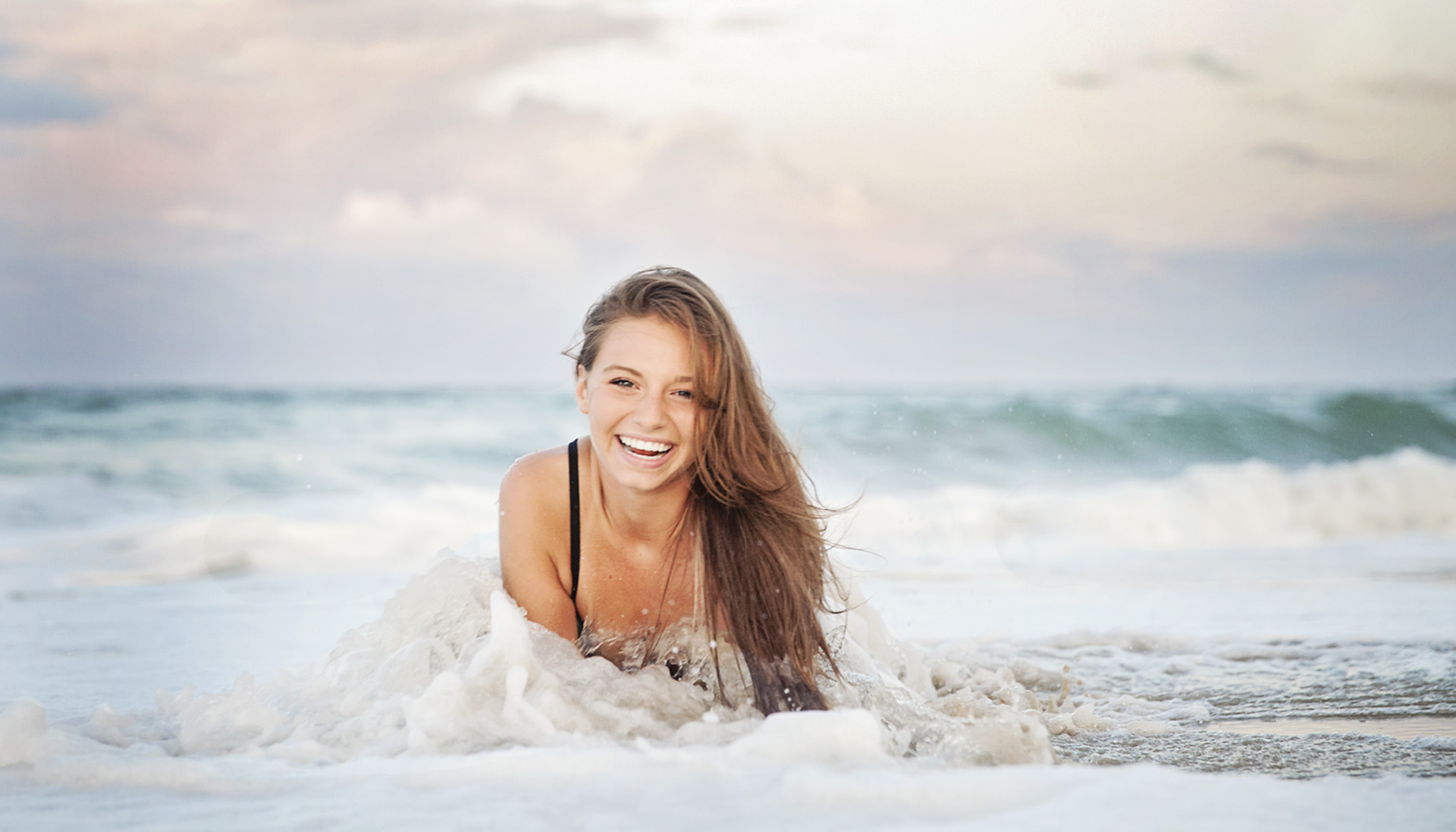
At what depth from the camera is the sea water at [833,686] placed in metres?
2.30

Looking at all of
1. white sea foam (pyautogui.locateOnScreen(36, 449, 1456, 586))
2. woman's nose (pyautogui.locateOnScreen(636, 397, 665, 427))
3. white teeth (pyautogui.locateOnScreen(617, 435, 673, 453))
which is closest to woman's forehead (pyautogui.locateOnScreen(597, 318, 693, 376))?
woman's nose (pyautogui.locateOnScreen(636, 397, 665, 427))

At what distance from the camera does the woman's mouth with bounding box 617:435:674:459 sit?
331 centimetres

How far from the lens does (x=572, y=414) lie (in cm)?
1616

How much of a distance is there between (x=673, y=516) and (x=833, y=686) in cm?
85

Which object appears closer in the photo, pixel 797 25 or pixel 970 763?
pixel 970 763

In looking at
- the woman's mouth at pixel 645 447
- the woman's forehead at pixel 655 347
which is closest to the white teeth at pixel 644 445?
the woman's mouth at pixel 645 447

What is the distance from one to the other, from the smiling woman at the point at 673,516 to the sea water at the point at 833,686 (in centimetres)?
23

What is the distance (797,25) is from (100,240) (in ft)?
39.4

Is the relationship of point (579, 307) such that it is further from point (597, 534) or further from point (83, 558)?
point (597, 534)

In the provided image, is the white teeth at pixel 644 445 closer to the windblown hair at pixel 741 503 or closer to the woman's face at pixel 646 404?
the woman's face at pixel 646 404

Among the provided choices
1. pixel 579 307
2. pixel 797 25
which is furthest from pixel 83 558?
pixel 797 25

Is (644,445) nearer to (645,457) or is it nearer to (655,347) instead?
(645,457)

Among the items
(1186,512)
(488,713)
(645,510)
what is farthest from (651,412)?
(1186,512)

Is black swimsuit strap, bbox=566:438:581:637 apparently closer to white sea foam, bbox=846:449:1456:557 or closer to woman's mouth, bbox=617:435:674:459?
woman's mouth, bbox=617:435:674:459
